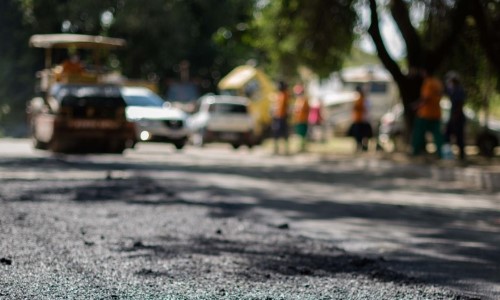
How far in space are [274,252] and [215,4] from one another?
4539 cm

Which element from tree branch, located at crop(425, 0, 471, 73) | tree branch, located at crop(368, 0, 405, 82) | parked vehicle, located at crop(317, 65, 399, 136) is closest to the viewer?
tree branch, located at crop(425, 0, 471, 73)

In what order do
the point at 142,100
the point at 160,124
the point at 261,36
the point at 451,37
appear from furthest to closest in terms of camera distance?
the point at 261,36 < the point at 142,100 < the point at 160,124 < the point at 451,37

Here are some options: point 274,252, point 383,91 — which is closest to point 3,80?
point 383,91

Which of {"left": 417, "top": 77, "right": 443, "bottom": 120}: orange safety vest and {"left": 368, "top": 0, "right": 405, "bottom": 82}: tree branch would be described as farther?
{"left": 368, "top": 0, "right": 405, "bottom": 82}: tree branch

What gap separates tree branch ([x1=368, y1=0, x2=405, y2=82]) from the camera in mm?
25984

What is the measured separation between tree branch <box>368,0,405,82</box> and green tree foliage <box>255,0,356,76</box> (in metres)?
0.75

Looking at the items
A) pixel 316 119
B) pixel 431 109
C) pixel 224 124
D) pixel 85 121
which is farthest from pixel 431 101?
pixel 316 119

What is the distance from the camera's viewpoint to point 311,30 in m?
27.0

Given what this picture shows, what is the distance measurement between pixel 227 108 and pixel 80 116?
9.79 m

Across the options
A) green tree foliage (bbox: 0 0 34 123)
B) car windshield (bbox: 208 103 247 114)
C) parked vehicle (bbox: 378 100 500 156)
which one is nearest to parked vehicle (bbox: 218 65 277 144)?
parked vehicle (bbox: 378 100 500 156)

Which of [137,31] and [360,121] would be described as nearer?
[360,121]

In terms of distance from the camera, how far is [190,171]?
19.9 metres

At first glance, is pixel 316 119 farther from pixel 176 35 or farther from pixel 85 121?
pixel 176 35

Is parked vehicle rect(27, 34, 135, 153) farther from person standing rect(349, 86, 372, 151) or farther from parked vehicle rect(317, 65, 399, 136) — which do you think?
parked vehicle rect(317, 65, 399, 136)
